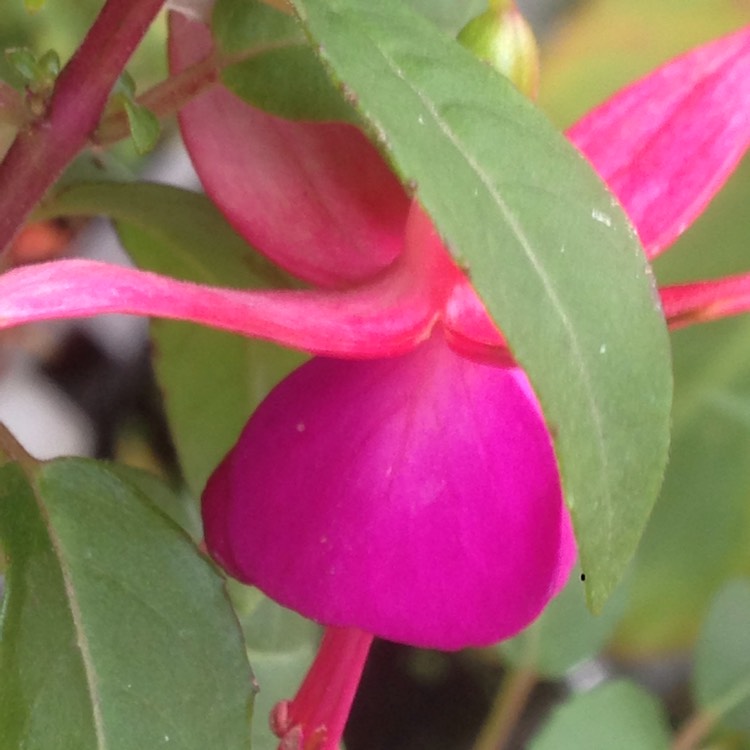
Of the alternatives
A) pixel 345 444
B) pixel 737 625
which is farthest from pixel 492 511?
pixel 737 625

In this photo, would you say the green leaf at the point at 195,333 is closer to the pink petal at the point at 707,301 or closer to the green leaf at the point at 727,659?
the pink petal at the point at 707,301

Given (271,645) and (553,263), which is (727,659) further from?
(553,263)

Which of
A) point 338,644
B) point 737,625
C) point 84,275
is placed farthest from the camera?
point 737,625

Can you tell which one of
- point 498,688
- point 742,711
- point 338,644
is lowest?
point 498,688

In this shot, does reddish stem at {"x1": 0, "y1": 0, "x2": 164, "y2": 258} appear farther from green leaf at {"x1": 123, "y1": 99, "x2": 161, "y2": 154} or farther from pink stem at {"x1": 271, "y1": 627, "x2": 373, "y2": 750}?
pink stem at {"x1": 271, "y1": 627, "x2": 373, "y2": 750}

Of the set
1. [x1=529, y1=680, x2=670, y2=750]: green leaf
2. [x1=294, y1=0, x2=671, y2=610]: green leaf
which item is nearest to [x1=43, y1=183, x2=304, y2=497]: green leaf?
[x1=294, y1=0, x2=671, y2=610]: green leaf

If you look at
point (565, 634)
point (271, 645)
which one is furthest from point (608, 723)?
point (271, 645)

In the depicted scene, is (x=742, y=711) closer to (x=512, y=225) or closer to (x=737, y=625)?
(x=737, y=625)
